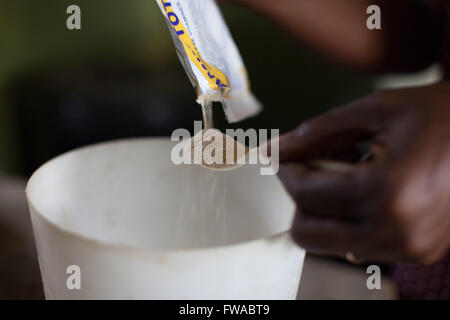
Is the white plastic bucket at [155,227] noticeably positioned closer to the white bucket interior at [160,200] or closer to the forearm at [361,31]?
the white bucket interior at [160,200]

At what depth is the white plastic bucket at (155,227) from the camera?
1.09 feet

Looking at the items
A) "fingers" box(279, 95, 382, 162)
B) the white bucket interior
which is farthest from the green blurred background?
"fingers" box(279, 95, 382, 162)

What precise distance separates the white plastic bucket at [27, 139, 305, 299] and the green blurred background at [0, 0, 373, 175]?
34.0 inches

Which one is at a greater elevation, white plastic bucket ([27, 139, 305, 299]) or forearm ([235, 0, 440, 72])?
forearm ([235, 0, 440, 72])

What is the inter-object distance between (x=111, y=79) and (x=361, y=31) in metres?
0.89

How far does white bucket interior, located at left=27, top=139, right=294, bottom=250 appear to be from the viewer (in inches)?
18.4

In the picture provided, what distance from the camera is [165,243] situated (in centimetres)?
54

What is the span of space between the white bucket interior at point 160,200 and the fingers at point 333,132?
0.09 m

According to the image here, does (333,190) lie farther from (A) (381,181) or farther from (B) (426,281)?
(B) (426,281)

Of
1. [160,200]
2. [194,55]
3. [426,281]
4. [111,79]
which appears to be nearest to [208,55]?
[194,55]

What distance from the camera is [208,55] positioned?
0.44m

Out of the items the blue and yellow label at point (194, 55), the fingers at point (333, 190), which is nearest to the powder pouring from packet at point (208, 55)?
the blue and yellow label at point (194, 55)

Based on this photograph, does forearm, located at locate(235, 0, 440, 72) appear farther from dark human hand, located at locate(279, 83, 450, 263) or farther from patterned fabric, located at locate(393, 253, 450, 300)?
dark human hand, located at locate(279, 83, 450, 263)
